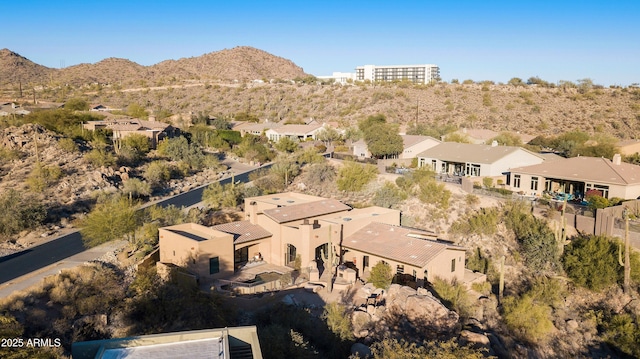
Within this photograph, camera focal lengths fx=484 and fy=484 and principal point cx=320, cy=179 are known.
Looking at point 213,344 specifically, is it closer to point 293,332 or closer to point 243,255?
point 293,332

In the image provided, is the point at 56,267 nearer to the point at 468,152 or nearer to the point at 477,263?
the point at 477,263

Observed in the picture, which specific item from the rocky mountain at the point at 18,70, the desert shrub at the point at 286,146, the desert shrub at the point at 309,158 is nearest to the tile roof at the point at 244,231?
the desert shrub at the point at 309,158

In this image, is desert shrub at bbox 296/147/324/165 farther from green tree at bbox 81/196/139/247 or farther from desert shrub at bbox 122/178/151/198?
green tree at bbox 81/196/139/247

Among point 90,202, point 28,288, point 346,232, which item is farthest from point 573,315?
point 90,202

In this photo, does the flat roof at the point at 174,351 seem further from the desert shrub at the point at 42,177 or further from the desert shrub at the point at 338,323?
the desert shrub at the point at 42,177

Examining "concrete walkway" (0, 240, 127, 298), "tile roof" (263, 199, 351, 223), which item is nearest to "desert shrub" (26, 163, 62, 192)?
"concrete walkway" (0, 240, 127, 298)

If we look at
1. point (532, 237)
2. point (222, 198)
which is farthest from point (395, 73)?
point (532, 237)
